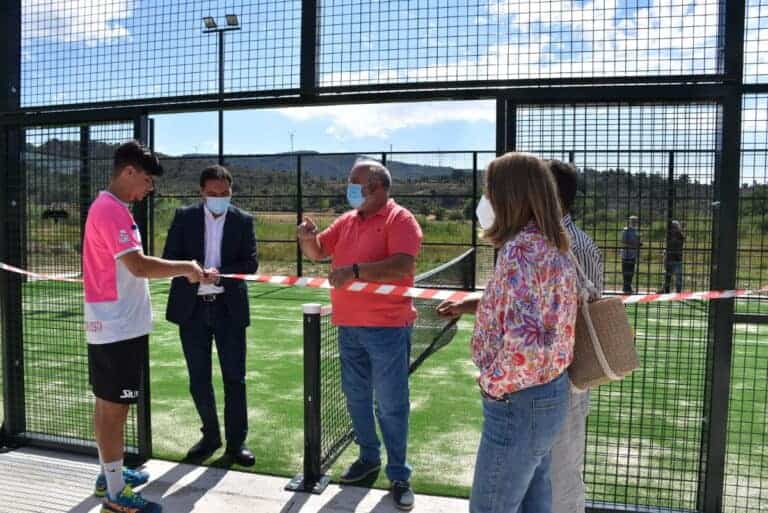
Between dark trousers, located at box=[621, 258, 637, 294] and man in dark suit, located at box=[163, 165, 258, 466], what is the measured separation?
2683 mm

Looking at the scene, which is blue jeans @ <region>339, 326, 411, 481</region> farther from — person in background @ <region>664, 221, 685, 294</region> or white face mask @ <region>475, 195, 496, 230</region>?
person in background @ <region>664, 221, 685, 294</region>

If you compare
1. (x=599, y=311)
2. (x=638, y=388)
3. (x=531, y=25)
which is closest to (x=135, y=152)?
(x=531, y=25)

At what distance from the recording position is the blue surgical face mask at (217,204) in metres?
4.90

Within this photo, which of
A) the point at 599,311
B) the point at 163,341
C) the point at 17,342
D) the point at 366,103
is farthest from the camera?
the point at 163,341

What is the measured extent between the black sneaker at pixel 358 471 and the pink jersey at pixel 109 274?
1.69m

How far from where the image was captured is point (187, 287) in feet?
16.0

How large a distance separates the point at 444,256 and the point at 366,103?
11.1 meters

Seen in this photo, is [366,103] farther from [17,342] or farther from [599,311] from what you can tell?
[17,342]

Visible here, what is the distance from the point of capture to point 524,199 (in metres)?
2.52

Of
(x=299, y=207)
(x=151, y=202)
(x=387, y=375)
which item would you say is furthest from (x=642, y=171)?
(x=299, y=207)

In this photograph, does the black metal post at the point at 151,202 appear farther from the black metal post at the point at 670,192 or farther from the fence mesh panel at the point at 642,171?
the black metal post at the point at 670,192

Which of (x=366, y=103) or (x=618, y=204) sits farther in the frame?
(x=366, y=103)

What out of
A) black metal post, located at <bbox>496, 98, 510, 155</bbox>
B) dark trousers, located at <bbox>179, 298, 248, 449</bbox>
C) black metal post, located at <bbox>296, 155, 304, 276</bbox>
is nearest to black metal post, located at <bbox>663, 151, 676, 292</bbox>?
black metal post, located at <bbox>496, 98, 510, 155</bbox>

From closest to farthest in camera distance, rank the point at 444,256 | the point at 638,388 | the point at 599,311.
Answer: the point at 599,311 < the point at 638,388 < the point at 444,256
